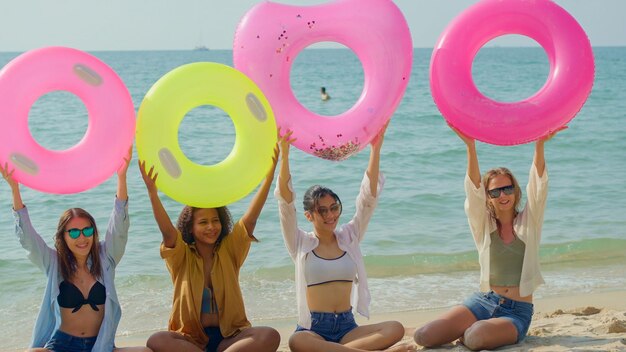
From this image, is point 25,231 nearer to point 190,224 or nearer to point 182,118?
point 190,224

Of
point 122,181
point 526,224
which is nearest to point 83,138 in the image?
point 122,181

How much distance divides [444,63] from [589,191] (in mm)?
6751

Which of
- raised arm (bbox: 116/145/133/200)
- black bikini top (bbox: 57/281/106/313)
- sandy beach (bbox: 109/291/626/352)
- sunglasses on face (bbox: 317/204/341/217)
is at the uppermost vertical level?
raised arm (bbox: 116/145/133/200)

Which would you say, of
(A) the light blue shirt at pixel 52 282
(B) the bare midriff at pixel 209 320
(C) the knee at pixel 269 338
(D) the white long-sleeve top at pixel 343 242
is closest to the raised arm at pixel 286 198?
(D) the white long-sleeve top at pixel 343 242

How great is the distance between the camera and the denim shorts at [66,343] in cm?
480

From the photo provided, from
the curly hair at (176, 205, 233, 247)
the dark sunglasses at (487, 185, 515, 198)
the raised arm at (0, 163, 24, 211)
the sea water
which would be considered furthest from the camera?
the sea water

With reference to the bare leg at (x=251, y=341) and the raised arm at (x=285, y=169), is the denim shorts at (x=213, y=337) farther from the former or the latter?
the raised arm at (x=285, y=169)

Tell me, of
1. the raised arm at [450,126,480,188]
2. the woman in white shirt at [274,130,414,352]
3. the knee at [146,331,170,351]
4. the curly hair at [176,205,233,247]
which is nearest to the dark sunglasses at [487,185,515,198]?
the raised arm at [450,126,480,188]

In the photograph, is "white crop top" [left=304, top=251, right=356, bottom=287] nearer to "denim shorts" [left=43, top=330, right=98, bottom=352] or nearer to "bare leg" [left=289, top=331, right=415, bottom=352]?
"bare leg" [left=289, top=331, right=415, bottom=352]

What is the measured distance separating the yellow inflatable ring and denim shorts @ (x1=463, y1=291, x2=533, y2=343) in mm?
1580

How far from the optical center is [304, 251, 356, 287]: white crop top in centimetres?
527

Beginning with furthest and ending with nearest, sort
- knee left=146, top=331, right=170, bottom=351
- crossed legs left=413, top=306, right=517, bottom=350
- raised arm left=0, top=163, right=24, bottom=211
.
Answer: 1. crossed legs left=413, top=306, right=517, bottom=350
2. knee left=146, top=331, right=170, bottom=351
3. raised arm left=0, top=163, right=24, bottom=211

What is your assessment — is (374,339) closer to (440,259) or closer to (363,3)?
(363,3)

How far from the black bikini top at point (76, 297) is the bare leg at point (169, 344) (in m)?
0.36
